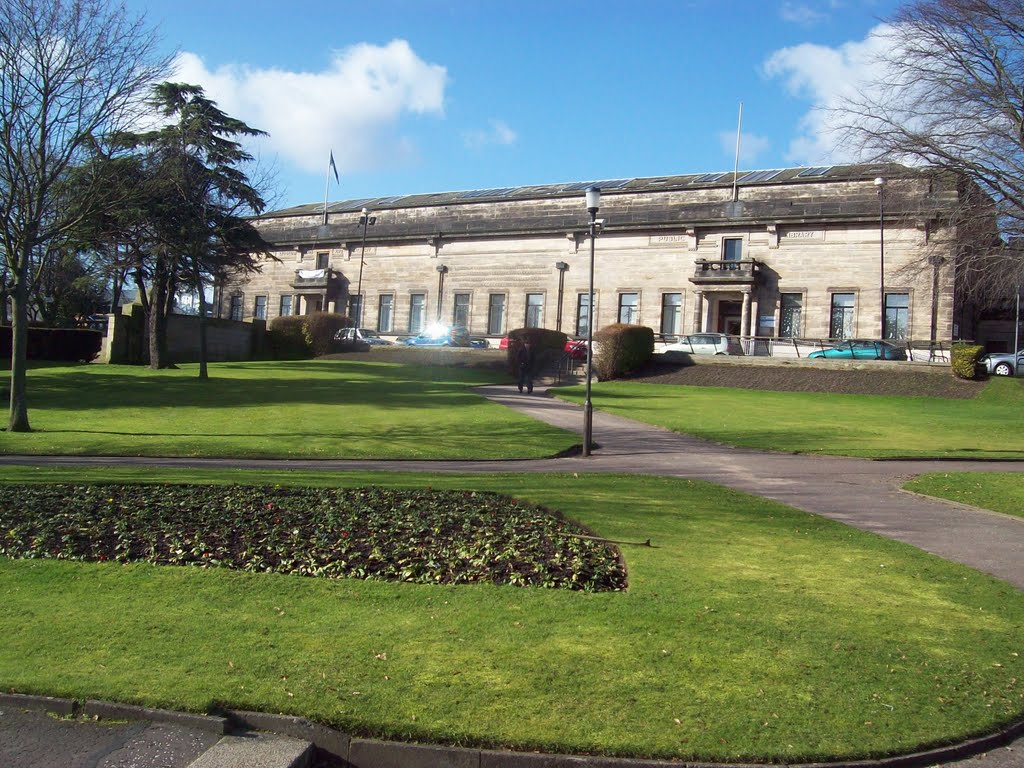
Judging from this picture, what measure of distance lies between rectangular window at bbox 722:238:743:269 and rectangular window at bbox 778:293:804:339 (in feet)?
13.9

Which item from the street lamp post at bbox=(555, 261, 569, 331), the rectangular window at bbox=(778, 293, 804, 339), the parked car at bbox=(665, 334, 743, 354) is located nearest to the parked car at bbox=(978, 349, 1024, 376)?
the parked car at bbox=(665, 334, 743, 354)

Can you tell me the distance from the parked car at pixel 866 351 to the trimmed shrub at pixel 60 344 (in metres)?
38.8

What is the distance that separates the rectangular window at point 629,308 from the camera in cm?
5888

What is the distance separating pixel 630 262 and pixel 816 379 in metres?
22.7

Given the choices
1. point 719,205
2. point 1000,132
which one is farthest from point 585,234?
point 1000,132

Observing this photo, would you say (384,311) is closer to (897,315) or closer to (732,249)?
(732,249)

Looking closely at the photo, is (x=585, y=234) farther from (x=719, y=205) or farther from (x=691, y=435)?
(x=691, y=435)

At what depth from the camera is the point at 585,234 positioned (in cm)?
6019

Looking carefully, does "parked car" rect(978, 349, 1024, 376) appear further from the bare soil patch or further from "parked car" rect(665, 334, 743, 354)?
"parked car" rect(665, 334, 743, 354)

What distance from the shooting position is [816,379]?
38.9 meters

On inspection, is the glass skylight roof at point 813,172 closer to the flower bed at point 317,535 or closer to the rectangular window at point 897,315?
the rectangular window at point 897,315

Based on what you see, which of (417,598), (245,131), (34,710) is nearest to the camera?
(34,710)

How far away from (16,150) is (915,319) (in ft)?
155

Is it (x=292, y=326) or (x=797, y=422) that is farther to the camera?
(x=292, y=326)
